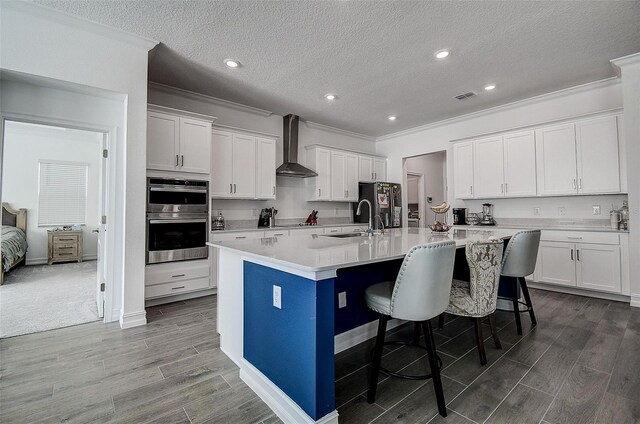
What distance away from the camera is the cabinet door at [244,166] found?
4.35m

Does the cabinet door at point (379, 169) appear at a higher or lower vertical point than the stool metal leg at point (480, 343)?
higher

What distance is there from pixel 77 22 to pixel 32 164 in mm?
5270

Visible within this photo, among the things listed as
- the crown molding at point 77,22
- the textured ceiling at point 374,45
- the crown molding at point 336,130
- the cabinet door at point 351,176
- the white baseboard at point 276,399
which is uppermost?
the crown molding at point 336,130

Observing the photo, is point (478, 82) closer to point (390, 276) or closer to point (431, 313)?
point (390, 276)

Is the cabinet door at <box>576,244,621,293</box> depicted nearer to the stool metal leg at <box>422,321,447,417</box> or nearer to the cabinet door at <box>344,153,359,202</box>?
the stool metal leg at <box>422,321,447,417</box>

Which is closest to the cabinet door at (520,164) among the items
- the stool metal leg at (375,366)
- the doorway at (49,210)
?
the stool metal leg at (375,366)

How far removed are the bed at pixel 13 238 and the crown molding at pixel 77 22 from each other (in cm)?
388

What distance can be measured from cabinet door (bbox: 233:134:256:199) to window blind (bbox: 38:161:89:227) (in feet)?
15.5

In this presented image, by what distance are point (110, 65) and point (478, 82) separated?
4.37 m

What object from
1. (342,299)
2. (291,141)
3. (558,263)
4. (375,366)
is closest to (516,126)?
(558,263)

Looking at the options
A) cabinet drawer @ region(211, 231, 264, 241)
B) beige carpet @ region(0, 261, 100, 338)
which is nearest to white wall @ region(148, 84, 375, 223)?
cabinet drawer @ region(211, 231, 264, 241)

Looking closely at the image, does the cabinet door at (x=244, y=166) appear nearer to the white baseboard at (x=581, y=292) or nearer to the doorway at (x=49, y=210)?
the doorway at (x=49, y=210)

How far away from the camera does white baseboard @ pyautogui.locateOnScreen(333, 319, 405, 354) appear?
231cm

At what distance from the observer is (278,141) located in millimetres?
5309
